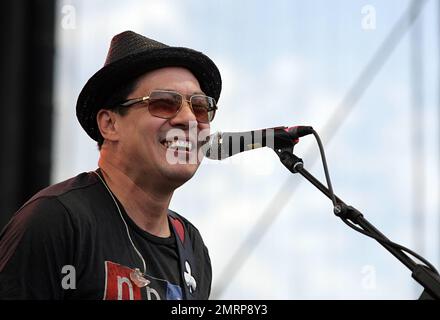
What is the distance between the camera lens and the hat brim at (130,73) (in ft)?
9.14

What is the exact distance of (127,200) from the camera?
2.73m

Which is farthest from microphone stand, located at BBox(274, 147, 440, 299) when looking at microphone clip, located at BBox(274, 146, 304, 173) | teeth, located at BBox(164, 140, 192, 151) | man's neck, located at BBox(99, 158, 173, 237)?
man's neck, located at BBox(99, 158, 173, 237)

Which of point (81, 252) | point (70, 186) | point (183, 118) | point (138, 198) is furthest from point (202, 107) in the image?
point (81, 252)

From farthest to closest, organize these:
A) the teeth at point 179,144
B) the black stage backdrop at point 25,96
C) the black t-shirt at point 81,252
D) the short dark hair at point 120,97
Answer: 1. the black stage backdrop at point 25,96
2. the short dark hair at point 120,97
3. the teeth at point 179,144
4. the black t-shirt at point 81,252

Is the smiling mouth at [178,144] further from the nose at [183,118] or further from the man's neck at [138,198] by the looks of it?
the man's neck at [138,198]

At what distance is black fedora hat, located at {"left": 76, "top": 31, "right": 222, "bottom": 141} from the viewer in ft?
9.15

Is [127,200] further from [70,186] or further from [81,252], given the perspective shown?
[81,252]

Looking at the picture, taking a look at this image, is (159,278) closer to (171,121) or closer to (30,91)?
(171,121)

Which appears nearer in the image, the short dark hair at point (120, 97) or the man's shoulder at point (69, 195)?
the man's shoulder at point (69, 195)

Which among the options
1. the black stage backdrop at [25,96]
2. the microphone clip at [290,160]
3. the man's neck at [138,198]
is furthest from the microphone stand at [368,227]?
the black stage backdrop at [25,96]

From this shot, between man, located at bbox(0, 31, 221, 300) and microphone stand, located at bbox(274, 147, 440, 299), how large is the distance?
1.36 feet

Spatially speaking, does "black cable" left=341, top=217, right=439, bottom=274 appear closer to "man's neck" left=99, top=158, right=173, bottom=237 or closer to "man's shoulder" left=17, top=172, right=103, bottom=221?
"man's neck" left=99, top=158, right=173, bottom=237

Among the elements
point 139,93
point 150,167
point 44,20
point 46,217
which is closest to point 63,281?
point 46,217
